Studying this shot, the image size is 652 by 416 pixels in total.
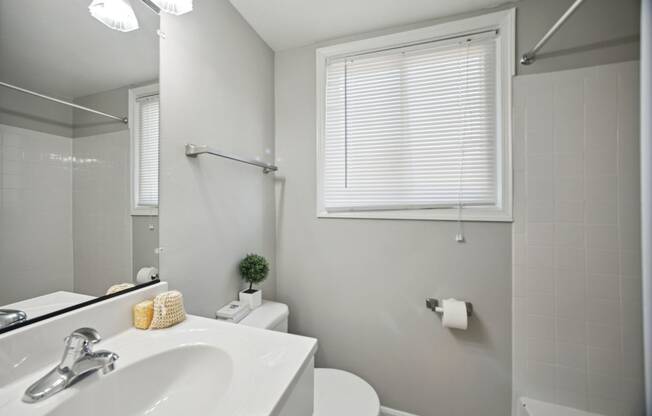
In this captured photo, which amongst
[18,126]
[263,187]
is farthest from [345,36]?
[18,126]

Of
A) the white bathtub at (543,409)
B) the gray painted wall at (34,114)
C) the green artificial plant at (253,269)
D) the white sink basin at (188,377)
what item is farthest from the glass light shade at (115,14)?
the white bathtub at (543,409)

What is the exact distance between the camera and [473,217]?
1270mm

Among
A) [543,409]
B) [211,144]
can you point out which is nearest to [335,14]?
[211,144]

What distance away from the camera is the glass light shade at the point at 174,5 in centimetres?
83

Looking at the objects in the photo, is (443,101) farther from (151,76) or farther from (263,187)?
(151,76)

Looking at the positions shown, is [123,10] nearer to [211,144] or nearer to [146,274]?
[211,144]

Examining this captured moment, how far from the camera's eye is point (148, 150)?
2.82 feet

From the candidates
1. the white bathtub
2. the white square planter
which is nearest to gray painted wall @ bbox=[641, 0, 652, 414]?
the white bathtub

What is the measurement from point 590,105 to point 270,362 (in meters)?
1.70

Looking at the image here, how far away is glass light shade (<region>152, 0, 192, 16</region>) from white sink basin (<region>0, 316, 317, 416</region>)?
3.44 feet

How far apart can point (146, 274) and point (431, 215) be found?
1.32 meters

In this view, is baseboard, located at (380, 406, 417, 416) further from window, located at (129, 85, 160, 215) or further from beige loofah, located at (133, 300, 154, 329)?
window, located at (129, 85, 160, 215)

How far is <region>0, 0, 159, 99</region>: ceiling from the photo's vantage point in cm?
59

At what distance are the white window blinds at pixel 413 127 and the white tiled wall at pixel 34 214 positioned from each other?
1119mm
